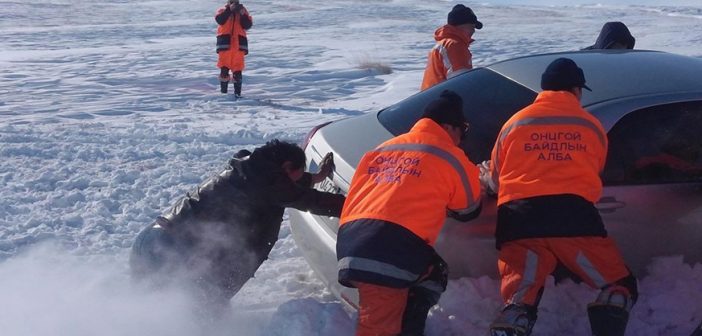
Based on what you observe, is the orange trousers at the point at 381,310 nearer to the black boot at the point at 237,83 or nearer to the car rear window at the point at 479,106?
the car rear window at the point at 479,106

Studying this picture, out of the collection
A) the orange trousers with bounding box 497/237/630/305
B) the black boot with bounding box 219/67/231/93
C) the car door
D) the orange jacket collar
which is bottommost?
the black boot with bounding box 219/67/231/93

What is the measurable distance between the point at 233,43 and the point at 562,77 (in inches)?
327

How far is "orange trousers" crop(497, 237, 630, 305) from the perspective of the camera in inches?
128

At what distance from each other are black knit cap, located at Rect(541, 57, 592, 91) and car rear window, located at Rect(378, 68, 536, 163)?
289mm

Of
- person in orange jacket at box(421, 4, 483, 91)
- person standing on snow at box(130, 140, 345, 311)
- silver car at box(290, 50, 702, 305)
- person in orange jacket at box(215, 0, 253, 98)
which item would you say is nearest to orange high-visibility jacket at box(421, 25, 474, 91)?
person in orange jacket at box(421, 4, 483, 91)

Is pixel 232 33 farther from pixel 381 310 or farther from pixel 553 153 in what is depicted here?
pixel 381 310

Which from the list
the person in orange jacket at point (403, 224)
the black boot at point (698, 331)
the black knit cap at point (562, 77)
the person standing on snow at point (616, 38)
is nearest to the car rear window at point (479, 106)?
the black knit cap at point (562, 77)

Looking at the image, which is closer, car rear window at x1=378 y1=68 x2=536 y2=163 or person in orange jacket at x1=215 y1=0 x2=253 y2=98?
car rear window at x1=378 y1=68 x2=536 y2=163

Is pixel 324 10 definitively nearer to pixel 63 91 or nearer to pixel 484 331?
pixel 63 91

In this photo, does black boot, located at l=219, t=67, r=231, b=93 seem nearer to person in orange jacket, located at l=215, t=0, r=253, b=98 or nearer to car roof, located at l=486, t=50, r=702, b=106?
person in orange jacket, located at l=215, t=0, r=253, b=98

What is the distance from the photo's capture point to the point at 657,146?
11.7ft

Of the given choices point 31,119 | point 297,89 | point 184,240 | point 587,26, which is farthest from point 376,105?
point 587,26

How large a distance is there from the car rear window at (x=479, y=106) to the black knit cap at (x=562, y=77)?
0.29m

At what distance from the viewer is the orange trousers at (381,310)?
3150 millimetres
